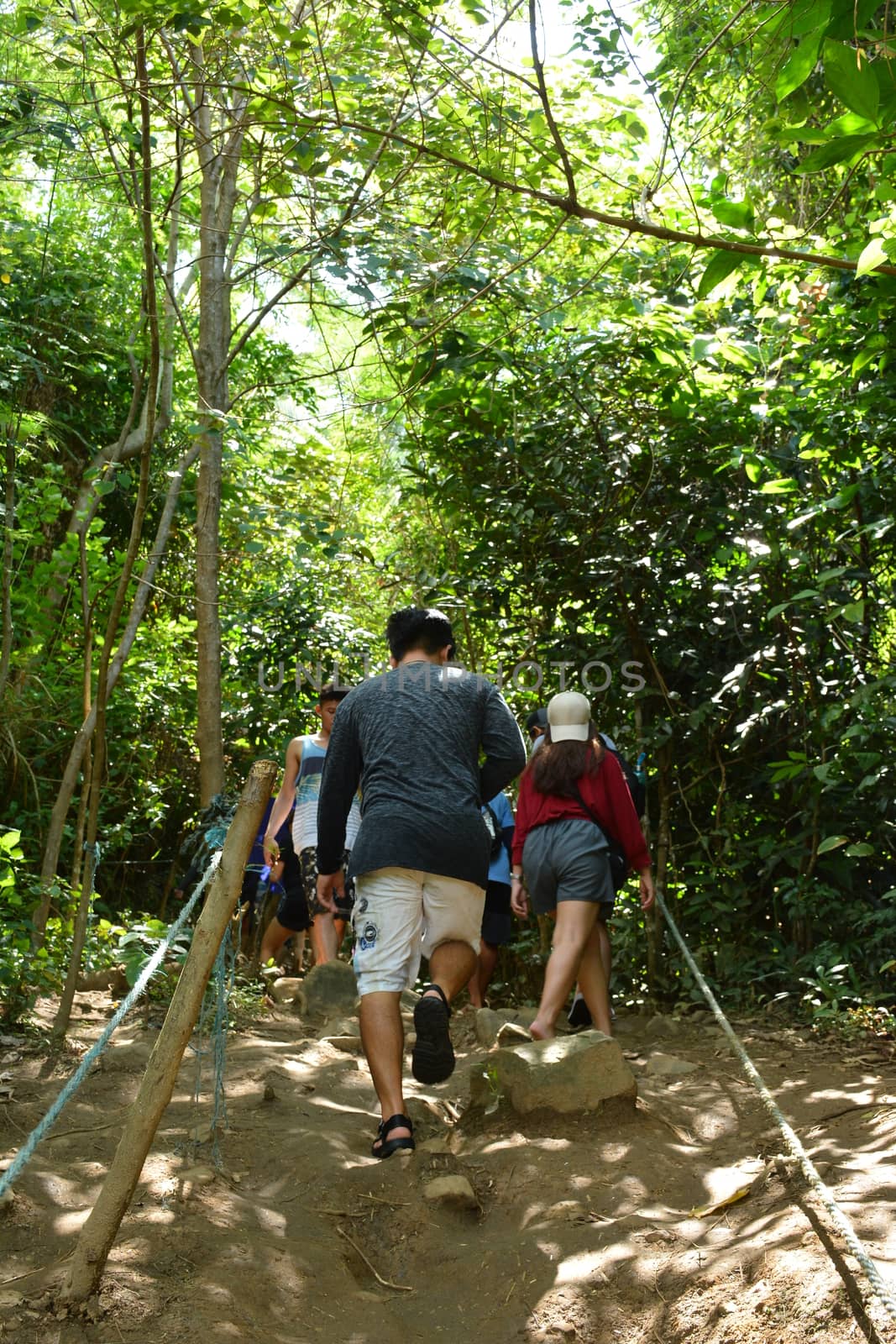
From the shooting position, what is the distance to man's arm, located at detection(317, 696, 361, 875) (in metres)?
4.15

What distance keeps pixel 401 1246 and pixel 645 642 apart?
3.97 meters

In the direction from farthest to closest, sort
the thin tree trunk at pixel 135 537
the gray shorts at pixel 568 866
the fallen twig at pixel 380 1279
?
the gray shorts at pixel 568 866, the thin tree trunk at pixel 135 537, the fallen twig at pixel 380 1279

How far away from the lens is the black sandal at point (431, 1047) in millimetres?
3666

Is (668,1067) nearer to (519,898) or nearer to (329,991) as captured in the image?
(519,898)

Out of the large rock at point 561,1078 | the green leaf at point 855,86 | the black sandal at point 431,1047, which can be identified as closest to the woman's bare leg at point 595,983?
the large rock at point 561,1078

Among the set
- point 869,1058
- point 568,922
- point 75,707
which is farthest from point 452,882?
point 75,707

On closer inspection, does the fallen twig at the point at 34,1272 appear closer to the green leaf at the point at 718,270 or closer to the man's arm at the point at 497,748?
the man's arm at the point at 497,748

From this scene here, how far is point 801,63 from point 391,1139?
10.1 ft

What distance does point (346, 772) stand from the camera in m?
4.22

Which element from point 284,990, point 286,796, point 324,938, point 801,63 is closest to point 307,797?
point 286,796

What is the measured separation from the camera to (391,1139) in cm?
371

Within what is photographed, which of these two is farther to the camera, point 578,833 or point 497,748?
point 578,833

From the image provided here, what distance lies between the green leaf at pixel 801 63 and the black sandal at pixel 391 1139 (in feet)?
9.79

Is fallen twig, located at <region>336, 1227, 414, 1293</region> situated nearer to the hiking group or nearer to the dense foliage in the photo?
the hiking group
